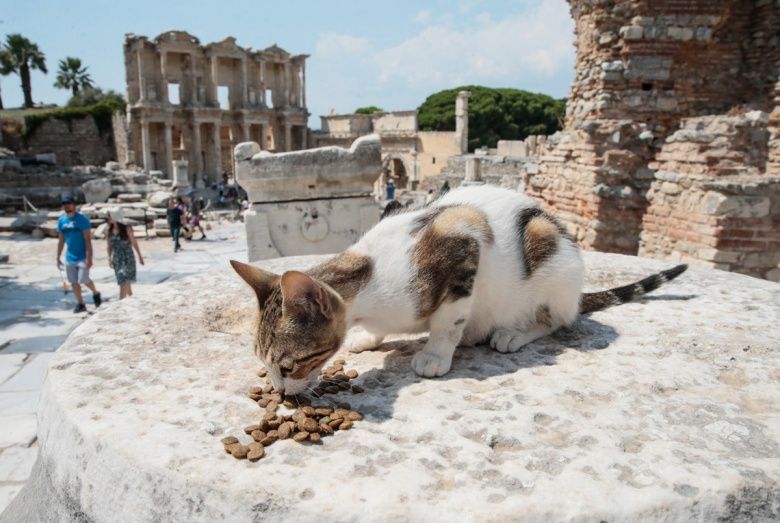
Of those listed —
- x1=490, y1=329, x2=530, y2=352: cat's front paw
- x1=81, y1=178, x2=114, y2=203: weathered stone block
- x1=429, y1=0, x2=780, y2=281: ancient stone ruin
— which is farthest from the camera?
x1=81, y1=178, x2=114, y2=203: weathered stone block

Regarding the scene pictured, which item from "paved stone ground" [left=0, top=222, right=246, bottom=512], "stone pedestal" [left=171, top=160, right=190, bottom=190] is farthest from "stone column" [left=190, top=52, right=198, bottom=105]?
"paved stone ground" [left=0, top=222, right=246, bottom=512]

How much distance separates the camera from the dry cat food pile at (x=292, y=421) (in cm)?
171

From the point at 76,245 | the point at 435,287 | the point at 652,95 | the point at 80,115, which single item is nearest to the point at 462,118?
the point at 80,115

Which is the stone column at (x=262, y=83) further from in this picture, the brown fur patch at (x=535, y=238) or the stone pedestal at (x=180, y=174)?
the brown fur patch at (x=535, y=238)

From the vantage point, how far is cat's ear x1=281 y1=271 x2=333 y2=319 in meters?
1.84

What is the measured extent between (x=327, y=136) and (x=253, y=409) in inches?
1844

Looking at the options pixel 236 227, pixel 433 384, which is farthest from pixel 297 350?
pixel 236 227

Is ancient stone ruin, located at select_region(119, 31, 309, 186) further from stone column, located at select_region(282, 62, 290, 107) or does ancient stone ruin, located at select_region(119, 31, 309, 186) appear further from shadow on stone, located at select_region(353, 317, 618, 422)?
shadow on stone, located at select_region(353, 317, 618, 422)

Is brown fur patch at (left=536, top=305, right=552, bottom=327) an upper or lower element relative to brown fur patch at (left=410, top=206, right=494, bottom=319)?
lower

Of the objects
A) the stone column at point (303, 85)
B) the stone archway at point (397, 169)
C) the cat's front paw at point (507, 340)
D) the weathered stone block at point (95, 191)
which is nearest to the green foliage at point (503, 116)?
the stone archway at point (397, 169)

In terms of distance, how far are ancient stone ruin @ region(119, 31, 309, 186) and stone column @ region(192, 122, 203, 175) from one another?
0.04 metres

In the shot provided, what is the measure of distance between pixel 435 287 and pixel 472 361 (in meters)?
0.46

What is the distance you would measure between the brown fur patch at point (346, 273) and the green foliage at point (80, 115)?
136ft

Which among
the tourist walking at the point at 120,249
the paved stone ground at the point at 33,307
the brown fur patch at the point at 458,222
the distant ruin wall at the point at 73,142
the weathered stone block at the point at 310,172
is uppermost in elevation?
the distant ruin wall at the point at 73,142
